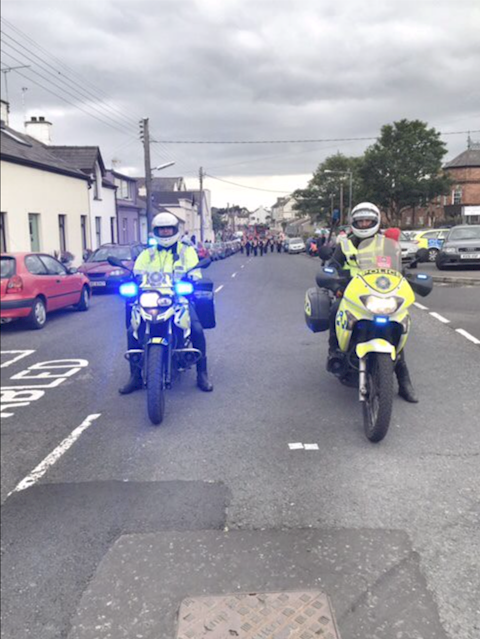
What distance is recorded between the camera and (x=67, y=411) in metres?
5.89

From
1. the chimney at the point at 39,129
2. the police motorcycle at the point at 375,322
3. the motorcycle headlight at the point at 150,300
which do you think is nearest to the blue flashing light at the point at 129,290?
the motorcycle headlight at the point at 150,300

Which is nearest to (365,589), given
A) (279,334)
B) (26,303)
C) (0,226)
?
(279,334)

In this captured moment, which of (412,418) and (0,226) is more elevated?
(0,226)

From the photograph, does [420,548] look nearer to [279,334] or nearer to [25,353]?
[279,334]

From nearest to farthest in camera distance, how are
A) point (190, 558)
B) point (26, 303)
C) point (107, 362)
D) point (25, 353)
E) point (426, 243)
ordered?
point (190, 558), point (107, 362), point (25, 353), point (26, 303), point (426, 243)

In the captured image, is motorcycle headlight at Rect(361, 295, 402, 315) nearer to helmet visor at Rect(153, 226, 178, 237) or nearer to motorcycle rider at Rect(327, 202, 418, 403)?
motorcycle rider at Rect(327, 202, 418, 403)

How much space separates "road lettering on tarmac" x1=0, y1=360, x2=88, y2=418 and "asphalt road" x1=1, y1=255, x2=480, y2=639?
0.19 ft

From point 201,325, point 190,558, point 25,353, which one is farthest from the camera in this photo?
point 25,353

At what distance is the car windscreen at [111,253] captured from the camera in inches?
762

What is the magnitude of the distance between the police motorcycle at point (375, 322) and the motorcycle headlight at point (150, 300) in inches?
61.9

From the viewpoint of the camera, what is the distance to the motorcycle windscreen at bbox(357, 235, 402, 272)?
4.96 metres

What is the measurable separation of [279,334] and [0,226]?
14.9m

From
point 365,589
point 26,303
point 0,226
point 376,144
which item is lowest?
point 365,589

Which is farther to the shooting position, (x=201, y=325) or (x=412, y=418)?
(x=201, y=325)
